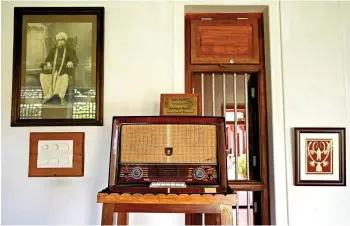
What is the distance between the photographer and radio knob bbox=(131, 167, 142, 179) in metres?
1.55

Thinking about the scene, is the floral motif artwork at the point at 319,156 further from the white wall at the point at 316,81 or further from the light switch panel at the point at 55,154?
the light switch panel at the point at 55,154

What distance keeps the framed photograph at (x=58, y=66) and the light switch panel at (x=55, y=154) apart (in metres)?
0.13

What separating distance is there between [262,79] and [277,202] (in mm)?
842

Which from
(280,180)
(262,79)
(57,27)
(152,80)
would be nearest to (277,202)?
(280,180)

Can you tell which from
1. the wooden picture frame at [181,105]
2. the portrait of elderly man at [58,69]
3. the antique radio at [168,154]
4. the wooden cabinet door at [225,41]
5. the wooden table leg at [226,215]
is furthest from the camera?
the wooden cabinet door at [225,41]

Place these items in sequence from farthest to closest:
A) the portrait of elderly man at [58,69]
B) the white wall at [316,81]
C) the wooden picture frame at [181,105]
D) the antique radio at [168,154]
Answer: the portrait of elderly man at [58,69], the white wall at [316,81], the wooden picture frame at [181,105], the antique radio at [168,154]

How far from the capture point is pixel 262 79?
2.26m

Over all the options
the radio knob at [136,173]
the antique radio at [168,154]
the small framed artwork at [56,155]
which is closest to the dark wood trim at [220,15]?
the antique radio at [168,154]

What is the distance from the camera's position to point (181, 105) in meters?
1.85

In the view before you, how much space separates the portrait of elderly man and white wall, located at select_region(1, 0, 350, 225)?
9.0 inches

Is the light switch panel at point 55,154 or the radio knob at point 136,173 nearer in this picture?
the radio knob at point 136,173

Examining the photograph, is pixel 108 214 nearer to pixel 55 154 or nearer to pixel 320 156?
pixel 55 154

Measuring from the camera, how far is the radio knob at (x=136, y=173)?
5.09 ft

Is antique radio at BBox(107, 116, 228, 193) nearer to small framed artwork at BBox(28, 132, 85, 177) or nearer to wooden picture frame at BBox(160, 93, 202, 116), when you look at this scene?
wooden picture frame at BBox(160, 93, 202, 116)
